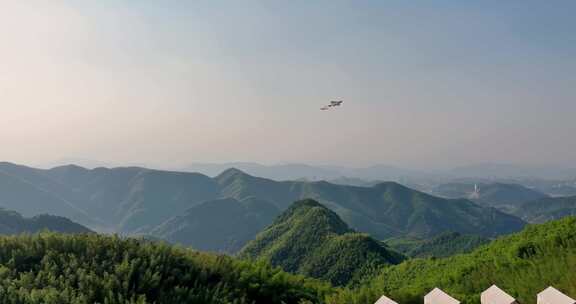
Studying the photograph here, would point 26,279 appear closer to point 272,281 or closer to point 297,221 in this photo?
point 272,281

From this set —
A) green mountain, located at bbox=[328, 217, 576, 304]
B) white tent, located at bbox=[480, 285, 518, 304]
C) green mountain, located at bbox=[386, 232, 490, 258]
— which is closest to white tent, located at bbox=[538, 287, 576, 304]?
white tent, located at bbox=[480, 285, 518, 304]

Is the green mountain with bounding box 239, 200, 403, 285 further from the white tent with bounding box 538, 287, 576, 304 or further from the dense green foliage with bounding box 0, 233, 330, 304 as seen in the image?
the white tent with bounding box 538, 287, 576, 304

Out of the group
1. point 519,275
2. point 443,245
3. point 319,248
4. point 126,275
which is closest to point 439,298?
point 126,275

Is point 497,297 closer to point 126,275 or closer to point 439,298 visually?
point 439,298

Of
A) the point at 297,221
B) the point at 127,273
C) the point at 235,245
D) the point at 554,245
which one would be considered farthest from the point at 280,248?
the point at 235,245

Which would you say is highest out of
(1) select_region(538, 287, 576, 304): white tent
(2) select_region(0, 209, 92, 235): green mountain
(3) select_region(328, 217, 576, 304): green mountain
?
(1) select_region(538, 287, 576, 304): white tent
